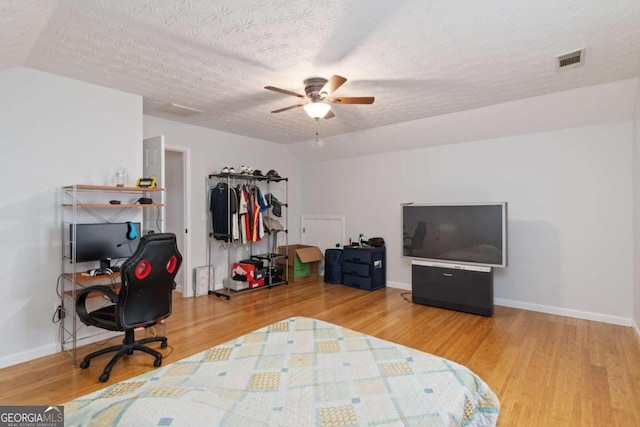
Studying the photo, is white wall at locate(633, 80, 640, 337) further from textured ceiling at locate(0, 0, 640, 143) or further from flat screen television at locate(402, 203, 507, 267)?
flat screen television at locate(402, 203, 507, 267)

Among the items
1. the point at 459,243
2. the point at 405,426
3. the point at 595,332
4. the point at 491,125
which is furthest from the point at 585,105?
the point at 405,426

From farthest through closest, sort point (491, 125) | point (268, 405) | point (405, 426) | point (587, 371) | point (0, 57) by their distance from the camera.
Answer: point (491, 125) → point (587, 371) → point (0, 57) → point (268, 405) → point (405, 426)

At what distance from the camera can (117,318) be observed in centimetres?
251

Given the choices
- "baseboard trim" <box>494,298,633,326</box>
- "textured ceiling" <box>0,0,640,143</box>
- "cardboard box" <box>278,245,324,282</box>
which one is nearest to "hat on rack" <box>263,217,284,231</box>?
"cardboard box" <box>278,245,324,282</box>

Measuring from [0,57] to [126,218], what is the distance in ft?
5.30

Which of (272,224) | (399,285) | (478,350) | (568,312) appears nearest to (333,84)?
(478,350)

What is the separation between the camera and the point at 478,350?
9.75ft

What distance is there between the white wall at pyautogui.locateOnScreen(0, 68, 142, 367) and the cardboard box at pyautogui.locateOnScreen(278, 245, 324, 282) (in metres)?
3.25

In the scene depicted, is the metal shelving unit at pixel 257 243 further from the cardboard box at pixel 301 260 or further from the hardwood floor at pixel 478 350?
the hardwood floor at pixel 478 350

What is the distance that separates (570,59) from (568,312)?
2.89 metres

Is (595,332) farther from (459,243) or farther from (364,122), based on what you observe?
(364,122)

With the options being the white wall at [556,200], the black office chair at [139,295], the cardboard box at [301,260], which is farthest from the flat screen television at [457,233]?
the black office chair at [139,295]

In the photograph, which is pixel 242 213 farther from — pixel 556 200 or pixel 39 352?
pixel 556 200

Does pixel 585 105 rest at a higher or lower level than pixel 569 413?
higher
